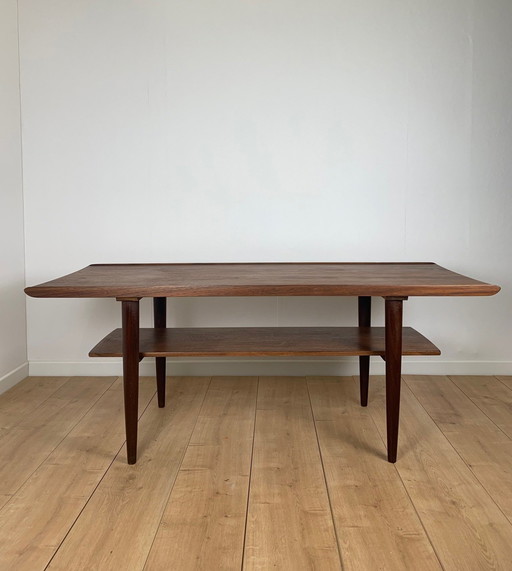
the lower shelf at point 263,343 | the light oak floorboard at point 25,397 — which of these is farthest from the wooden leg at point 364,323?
the light oak floorboard at point 25,397

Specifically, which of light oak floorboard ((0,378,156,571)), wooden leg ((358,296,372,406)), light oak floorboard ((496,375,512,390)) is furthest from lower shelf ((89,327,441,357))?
light oak floorboard ((496,375,512,390))

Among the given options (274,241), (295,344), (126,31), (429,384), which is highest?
(126,31)

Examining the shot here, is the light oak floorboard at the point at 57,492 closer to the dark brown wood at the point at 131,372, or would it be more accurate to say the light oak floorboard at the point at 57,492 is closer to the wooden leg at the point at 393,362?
the dark brown wood at the point at 131,372

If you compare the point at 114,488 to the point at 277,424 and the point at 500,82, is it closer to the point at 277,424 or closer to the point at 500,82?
the point at 277,424

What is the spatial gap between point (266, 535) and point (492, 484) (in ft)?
2.90

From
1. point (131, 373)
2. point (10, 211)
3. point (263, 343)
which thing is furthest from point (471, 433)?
point (10, 211)

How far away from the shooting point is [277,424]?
3.01 meters

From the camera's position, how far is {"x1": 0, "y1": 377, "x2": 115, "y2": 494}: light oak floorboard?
246 centimetres

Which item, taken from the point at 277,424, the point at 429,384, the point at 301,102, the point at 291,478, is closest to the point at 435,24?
the point at 301,102

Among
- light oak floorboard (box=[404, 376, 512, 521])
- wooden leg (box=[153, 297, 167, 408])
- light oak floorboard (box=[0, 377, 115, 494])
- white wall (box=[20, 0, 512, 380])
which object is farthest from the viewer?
white wall (box=[20, 0, 512, 380])

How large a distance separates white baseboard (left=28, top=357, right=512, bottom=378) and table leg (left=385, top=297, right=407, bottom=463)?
130cm

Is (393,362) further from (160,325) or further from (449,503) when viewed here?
(160,325)

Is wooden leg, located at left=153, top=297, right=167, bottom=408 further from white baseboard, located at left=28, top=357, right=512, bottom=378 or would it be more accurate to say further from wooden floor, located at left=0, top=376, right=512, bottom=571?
white baseboard, located at left=28, top=357, right=512, bottom=378

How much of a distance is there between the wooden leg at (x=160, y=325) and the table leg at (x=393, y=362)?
118cm
